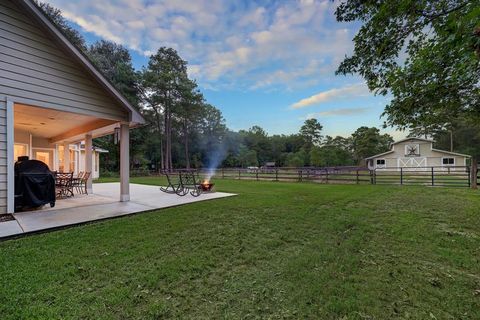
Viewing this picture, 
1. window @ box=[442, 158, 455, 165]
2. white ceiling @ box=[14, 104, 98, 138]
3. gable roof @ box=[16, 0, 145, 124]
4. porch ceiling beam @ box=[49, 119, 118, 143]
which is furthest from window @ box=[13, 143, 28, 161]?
window @ box=[442, 158, 455, 165]

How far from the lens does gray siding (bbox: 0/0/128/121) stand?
4711 millimetres

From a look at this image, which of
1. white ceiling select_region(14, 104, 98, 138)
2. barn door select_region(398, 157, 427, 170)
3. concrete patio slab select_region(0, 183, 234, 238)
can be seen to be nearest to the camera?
concrete patio slab select_region(0, 183, 234, 238)

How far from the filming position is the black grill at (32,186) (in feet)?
17.7

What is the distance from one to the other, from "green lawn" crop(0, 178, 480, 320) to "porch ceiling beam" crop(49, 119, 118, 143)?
3791mm

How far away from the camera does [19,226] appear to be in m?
4.11

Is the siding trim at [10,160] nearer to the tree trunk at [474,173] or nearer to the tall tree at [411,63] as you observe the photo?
the tall tree at [411,63]

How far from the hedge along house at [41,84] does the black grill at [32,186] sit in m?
0.69

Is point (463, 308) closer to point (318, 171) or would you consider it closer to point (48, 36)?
point (48, 36)

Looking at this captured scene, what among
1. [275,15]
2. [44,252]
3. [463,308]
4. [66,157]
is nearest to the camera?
[463,308]

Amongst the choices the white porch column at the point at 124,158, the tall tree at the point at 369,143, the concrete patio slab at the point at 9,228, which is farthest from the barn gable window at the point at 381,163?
the concrete patio slab at the point at 9,228

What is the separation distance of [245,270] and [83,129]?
338 inches

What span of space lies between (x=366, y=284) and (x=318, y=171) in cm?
1484

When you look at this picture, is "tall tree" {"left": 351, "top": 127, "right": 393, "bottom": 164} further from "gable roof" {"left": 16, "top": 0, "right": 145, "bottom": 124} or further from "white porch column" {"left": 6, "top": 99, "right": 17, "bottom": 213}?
"white porch column" {"left": 6, "top": 99, "right": 17, "bottom": 213}

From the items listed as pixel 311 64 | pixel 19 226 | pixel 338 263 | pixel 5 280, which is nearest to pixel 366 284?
pixel 338 263
